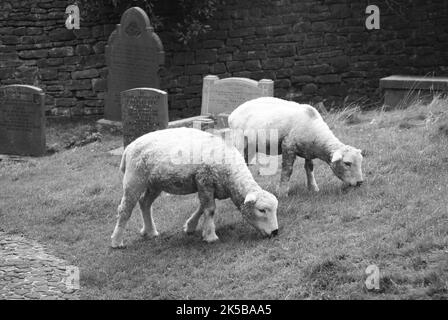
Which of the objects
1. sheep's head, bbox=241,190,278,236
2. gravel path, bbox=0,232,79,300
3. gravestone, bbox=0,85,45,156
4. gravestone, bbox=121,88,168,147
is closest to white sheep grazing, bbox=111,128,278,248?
sheep's head, bbox=241,190,278,236

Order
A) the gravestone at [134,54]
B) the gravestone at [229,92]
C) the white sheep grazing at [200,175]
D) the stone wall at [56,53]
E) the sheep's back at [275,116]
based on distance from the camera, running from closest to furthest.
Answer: the white sheep grazing at [200,175] → the sheep's back at [275,116] → the gravestone at [229,92] → the gravestone at [134,54] → the stone wall at [56,53]

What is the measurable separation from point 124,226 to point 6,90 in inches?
254

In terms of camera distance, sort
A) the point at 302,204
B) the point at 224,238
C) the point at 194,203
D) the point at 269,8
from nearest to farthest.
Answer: the point at 224,238 → the point at 302,204 → the point at 194,203 → the point at 269,8

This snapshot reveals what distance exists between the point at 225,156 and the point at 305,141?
138cm

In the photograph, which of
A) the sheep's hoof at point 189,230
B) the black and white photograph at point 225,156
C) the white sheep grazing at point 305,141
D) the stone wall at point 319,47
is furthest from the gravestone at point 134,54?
the sheep's hoof at point 189,230

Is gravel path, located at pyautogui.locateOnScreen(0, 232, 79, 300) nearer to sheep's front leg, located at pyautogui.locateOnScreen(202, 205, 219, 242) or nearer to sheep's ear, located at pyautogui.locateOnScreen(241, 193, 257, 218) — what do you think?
sheep's front leg, located at pyautogui.locateOnScreen(202, 205, 219, 242)

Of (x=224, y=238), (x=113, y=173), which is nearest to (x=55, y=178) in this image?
(x=113, y=173)

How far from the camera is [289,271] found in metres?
7.30

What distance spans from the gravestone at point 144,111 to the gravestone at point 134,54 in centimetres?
219

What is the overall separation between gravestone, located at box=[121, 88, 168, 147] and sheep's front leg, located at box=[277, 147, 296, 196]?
11.4 feet

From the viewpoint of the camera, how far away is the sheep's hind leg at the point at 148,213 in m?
8.62

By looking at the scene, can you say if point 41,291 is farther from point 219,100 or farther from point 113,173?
point 219,100

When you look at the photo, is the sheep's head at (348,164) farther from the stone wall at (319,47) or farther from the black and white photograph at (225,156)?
the stone wall at (319,47)

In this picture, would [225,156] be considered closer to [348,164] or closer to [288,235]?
[288,235]
